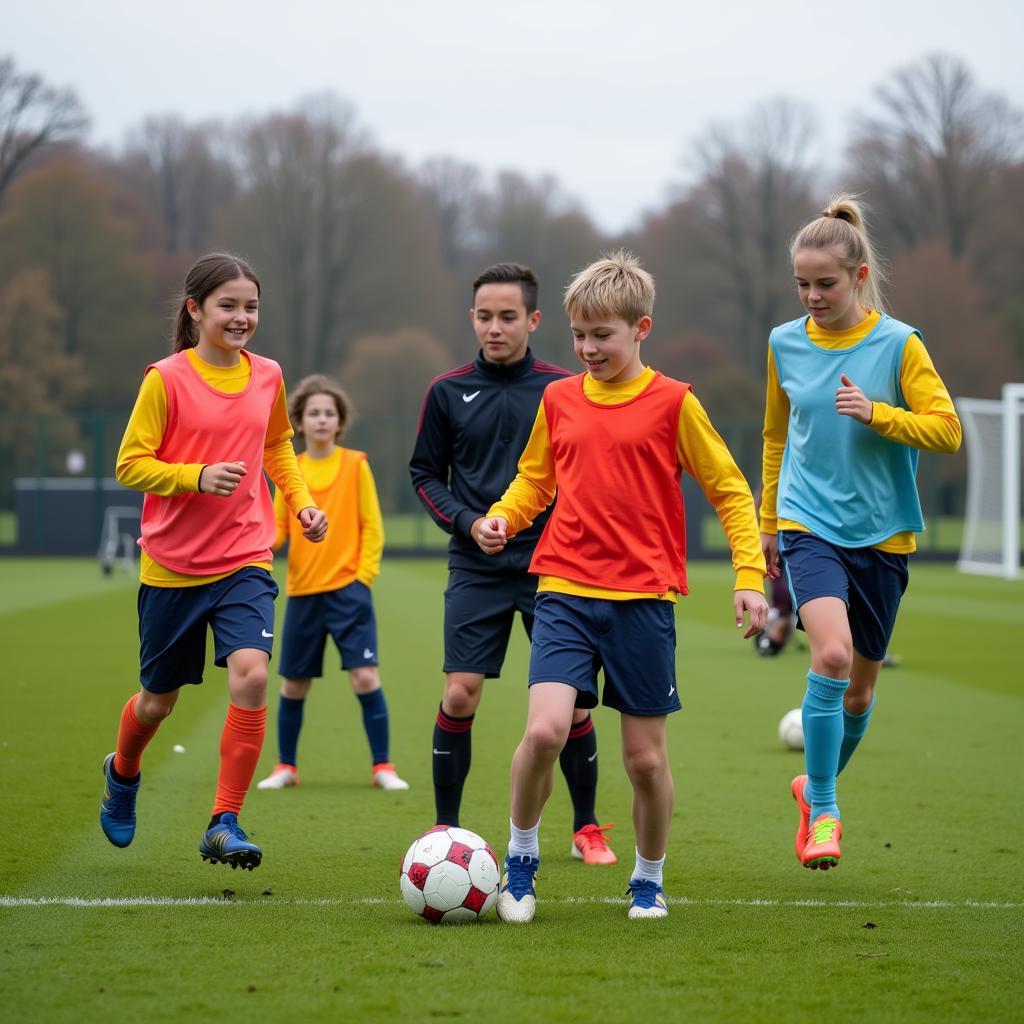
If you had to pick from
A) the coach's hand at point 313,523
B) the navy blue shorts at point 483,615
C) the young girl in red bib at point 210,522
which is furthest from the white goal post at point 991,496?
the young girl in red bib at point 210,522

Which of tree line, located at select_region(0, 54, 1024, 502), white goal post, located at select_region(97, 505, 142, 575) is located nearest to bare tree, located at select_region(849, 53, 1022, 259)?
tree line, located at select_region(0, 54, 1024, 502)

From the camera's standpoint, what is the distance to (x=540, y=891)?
17.0 feet

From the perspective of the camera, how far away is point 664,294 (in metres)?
59.3

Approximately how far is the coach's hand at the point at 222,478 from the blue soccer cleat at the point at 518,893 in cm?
144

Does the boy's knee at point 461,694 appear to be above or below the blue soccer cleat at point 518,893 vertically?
above

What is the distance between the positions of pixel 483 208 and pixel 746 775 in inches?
2221

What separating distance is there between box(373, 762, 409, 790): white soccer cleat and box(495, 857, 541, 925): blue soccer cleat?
8.76ft

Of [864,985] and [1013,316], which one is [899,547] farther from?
[1013,316]

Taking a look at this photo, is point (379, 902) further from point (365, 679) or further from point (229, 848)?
point (365, 679)

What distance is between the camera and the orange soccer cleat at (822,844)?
4.83 m

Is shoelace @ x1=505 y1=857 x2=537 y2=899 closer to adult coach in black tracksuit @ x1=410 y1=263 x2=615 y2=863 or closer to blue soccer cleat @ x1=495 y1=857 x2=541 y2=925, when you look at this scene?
blue soccer cleat @ x1=495 y1=857 x2=541 y2=925

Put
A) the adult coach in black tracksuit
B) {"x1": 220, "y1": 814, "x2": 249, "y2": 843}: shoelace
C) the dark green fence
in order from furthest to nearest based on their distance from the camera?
the dark green fence → the adult coach in black tracksuit → {"x1": 220, "y1": 814, "x2": 249, "y2": 843}: shoelace

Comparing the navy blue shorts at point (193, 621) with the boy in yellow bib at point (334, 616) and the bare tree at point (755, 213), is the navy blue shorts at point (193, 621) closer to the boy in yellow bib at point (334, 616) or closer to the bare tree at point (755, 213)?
the boy in yellow bib at point (334, 616)

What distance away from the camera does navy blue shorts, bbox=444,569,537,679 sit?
5.51 meters
